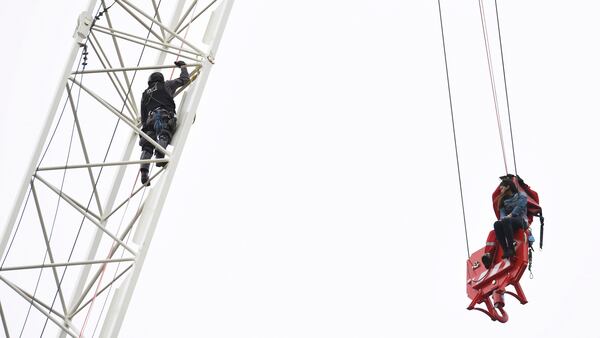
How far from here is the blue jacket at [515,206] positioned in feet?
75.9

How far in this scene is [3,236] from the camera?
2047 cm

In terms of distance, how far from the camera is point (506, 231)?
75.5 feet

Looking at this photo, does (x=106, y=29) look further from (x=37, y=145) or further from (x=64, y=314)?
(x=64, y=314)

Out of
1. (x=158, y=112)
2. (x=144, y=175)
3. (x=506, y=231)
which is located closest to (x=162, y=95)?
(x=158, y=112)

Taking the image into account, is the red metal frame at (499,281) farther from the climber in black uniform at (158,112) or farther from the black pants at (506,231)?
the climber in black uniform at (158,112)

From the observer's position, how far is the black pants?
22938 millimetres

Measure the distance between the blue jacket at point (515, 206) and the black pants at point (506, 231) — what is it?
0.48 feet

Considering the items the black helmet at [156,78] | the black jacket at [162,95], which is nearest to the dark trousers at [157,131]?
the black jacket at [162,95]

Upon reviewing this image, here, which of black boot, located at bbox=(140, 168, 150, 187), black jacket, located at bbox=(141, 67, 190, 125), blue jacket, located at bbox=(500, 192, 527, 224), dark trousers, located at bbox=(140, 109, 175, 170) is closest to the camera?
dark trousers, located at bbox=(140, 109, 175, 170)

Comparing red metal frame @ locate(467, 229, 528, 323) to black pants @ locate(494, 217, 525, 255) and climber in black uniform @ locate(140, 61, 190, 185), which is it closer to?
black pants @ locate(494, 217, 525, 255)

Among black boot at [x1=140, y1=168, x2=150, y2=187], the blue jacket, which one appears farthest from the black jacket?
the blue jacket

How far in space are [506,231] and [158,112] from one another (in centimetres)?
640

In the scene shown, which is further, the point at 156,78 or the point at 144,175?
the point at 156,78

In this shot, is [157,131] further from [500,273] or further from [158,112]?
[500,273]
